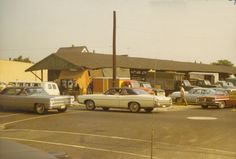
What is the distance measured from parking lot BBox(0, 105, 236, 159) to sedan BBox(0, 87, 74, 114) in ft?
8.93

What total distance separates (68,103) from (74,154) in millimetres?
12898

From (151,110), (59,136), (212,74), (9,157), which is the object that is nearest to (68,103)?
(151,110)

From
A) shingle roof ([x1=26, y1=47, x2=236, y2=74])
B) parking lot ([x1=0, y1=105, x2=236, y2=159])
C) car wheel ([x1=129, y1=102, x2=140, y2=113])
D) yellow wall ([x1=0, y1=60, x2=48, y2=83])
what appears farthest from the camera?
yellow wall ([x1=0, y1=60, x2=48, y2=83])

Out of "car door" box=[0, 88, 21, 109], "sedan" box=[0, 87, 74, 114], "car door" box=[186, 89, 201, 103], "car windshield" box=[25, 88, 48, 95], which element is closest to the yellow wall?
"car door" box=[186, 89, 201, 103]

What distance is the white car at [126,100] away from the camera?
22.7 meters

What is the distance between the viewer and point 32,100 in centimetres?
2177

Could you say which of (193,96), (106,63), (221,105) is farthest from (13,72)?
(221,105)

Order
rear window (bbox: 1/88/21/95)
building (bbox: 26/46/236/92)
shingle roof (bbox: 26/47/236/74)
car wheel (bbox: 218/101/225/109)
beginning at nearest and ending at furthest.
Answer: rear window (bbox: 1/88/21/95), car wheel (bbox: 218/101/225/109), building (bbox: 26/46/236/92), shingle roof (bbox: 26/47/236/74)

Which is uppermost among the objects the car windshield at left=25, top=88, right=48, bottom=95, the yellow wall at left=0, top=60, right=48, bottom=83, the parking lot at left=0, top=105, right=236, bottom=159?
the yellow wall at left=0, top=60, right=48, bottom=83

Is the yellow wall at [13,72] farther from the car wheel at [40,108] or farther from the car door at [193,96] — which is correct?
the car wheel at [40,108]

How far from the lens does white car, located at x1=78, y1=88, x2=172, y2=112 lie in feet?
74.6

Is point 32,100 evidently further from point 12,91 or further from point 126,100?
point 126,100

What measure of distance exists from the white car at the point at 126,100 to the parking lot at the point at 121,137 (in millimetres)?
5123

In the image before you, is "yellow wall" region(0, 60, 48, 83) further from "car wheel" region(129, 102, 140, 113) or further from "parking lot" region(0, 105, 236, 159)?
"parking lot" region(0, 105, 236, 159)
